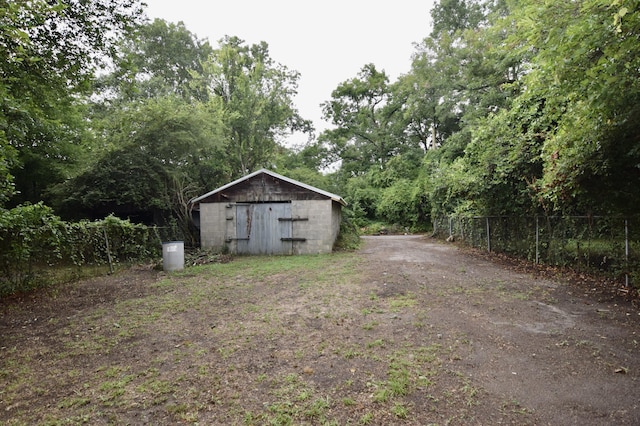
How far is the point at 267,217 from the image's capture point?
12570 mm

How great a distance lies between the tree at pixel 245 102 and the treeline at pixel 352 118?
11 cm

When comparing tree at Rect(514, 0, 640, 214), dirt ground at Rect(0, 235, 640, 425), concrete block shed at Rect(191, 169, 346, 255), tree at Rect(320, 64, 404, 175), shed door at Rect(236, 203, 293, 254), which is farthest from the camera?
tree at Rect(320, 64, 404, 175)

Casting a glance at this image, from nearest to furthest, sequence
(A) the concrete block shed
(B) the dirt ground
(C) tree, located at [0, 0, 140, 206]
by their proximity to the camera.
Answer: (B) the dirt ground → (C) tree, located at [0, 0, 140, 206] → (A) the concrete block shed

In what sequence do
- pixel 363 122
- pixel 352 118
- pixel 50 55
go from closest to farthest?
pixel 50 55
pixel 363 122
pixel 352 118

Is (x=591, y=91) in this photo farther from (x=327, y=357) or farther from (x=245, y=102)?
(x=245, y=102)

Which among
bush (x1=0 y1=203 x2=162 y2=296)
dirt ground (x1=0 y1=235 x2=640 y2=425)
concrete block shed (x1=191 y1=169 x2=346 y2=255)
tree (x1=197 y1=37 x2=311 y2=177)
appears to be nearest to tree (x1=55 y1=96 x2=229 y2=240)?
concrete block shed (x1=191 y1=169 x2=346 y2=255)

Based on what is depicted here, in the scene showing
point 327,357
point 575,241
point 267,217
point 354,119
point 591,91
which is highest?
point 354,119

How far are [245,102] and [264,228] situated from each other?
11.8 metres

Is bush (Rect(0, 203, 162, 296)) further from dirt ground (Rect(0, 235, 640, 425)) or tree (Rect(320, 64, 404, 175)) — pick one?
tree (Rect(320, 64, 404, 175))

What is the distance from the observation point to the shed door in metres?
12.5

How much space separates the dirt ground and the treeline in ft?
10.2

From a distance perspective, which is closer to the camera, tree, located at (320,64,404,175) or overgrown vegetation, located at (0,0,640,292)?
overgrown vegetation, located at (0,0,640,292)

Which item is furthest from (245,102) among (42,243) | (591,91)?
(591,91)

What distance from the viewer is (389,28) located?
25.3m
